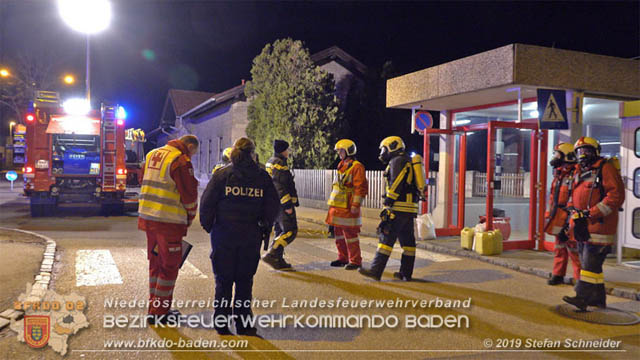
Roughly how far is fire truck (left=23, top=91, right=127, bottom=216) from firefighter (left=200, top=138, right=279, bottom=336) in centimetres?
1138

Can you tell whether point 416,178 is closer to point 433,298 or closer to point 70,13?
point 433,298

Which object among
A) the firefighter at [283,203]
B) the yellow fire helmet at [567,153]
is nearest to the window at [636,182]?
the yellow fire helmet at [567,153]

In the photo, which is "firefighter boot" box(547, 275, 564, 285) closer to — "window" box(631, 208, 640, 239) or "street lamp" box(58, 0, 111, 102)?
"window" box(631, 208, 640, 239)

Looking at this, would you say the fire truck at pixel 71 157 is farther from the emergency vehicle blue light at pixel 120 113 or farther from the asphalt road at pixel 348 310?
the asphalt road at pixel 348 310

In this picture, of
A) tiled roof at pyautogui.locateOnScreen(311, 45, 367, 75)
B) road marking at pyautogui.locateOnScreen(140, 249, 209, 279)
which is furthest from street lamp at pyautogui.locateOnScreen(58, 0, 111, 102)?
road marking at pyautogui.locateOnScreen(140, 249, 209, 279)

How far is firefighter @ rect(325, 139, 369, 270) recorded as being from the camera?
785 cm

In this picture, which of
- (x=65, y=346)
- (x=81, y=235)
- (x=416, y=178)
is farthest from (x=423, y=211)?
(x=65, y=346)

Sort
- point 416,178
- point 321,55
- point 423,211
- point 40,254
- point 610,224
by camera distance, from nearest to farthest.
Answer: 1. point 610,224
2. point 416,178
3. point 40,254
4. point 423,211
5. point 321,55

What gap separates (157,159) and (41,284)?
9.51 ft

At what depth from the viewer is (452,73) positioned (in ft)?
34.1

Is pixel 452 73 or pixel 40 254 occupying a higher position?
pixel 452 73

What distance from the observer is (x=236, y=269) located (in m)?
4.88

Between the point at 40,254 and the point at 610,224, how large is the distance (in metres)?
8.65

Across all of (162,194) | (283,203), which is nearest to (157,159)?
(162,194)
